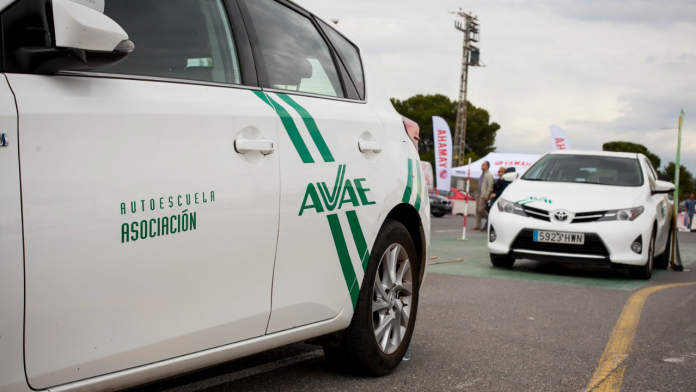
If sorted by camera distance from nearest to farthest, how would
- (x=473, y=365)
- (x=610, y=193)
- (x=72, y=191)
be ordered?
1. (x=72, y=191)
2. (x=473, y=365)
3. (x=610, y=193)

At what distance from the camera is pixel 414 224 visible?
4016 mm

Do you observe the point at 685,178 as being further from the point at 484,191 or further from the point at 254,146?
the point at 254,146

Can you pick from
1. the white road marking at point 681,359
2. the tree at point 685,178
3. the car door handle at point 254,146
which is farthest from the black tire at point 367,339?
the tree at point 685,178

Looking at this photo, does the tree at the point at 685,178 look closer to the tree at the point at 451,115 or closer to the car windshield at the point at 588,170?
the tree at the point at 451,115

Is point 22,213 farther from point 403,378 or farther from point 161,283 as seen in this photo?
point 403,378

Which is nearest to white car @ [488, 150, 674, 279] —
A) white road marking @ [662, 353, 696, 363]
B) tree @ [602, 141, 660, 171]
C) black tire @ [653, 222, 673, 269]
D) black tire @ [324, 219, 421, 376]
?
black tire @ [653, 222, 673, 269]

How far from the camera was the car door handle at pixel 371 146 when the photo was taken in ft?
11.1

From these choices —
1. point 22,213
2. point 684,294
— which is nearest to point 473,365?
point 22,213

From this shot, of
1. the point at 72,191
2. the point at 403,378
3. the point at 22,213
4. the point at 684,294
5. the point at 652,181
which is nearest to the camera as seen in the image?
the point at 22,213

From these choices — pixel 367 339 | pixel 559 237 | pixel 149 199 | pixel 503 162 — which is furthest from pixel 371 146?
pixel 503 162

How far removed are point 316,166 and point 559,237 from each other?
226 inches

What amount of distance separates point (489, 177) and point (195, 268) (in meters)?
15.4

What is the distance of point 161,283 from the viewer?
2.21m

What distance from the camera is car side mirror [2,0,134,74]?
74.3 inches
